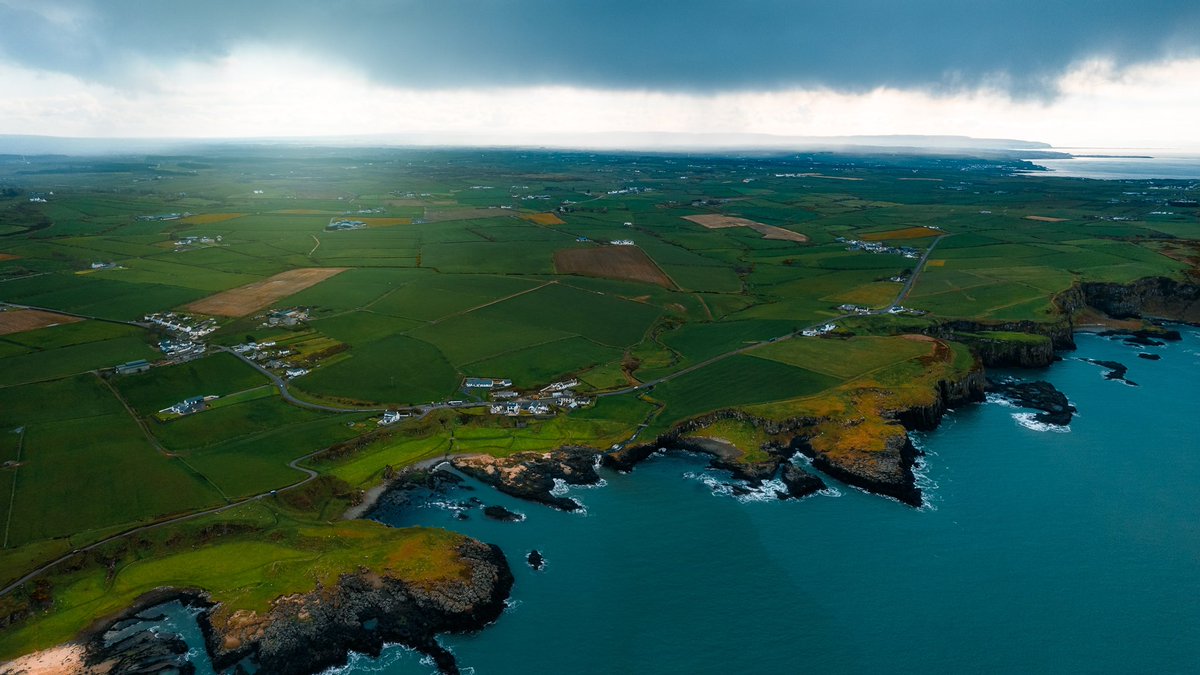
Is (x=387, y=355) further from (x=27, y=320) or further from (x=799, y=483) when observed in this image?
(x=27, y=320)

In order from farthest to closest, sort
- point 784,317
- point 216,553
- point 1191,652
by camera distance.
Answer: point 784,317 → point 216,553 → point 1191,652

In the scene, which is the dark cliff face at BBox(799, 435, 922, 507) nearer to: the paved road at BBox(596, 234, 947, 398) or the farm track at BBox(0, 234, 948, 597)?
the farm track at BBox(0, 234, 948, 597)

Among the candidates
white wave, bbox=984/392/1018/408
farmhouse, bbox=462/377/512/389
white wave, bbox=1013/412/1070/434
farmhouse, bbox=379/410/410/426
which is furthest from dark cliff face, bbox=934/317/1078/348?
farmhouse, bbox=379/410/410/426

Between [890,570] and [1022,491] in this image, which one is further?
[1022,491]

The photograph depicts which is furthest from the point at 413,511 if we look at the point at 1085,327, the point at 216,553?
the point at 1085,327

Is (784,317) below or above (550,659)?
above

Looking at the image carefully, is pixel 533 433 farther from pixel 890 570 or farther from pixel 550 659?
pixel 890 570

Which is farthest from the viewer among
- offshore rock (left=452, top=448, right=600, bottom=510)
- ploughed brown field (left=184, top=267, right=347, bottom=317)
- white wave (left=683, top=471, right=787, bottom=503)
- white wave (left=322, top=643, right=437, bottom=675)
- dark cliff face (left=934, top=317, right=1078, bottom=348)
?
ploughed brown field (left=184, top=267, right=347, bottom=317)
